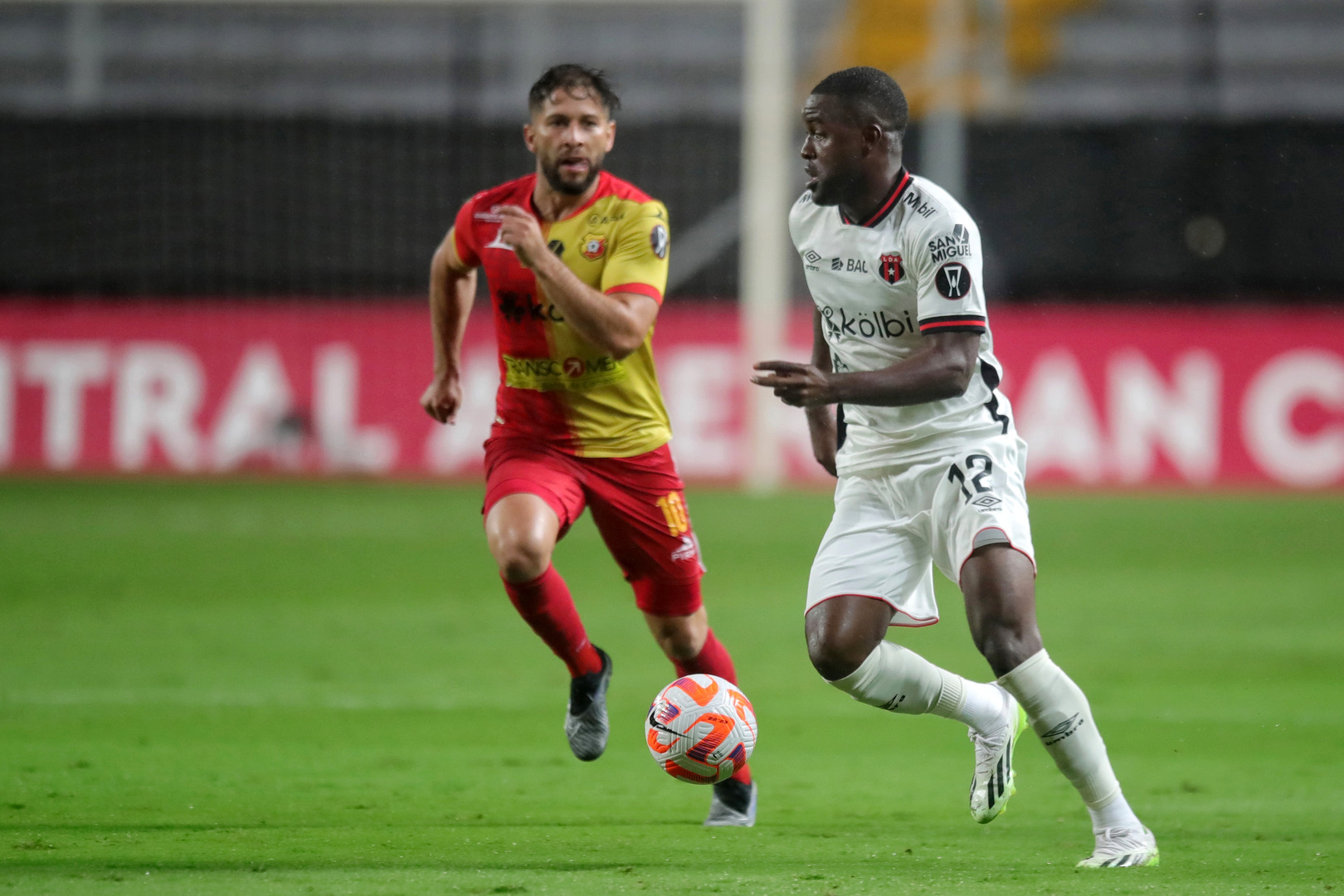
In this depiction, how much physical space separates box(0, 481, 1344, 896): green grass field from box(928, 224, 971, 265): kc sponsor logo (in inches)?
61.4

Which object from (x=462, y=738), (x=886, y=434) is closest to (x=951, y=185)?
(x=462, y=738)

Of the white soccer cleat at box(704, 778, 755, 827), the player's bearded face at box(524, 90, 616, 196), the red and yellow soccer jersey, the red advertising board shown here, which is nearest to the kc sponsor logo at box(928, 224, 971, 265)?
the red and yellow soccer jersey

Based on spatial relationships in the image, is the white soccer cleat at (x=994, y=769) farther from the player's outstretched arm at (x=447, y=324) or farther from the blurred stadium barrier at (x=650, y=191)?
the blurred stadium barrier at (x=650, y=191)

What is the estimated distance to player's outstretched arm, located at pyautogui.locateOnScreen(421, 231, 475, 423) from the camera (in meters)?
5.77

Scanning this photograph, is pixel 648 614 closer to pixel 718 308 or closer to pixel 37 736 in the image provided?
pixel 37 736

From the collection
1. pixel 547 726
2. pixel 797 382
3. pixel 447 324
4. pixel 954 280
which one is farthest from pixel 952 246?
pixel 547 726

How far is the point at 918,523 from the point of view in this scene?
15.6 feet

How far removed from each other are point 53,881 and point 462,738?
8.65ft

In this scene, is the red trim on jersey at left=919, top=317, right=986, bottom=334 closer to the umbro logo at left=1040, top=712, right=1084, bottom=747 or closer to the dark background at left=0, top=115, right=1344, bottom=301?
the umbro logo at left=1040, top=712, right=1084, bottom=747

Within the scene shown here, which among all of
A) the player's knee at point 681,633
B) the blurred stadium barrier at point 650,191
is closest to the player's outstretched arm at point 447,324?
the player's knee at point 681,633

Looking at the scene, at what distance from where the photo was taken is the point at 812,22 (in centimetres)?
2027

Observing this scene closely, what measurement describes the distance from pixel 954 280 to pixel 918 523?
2.28ft

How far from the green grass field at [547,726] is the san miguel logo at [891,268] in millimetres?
1527

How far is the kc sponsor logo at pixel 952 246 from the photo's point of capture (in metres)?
4.52
